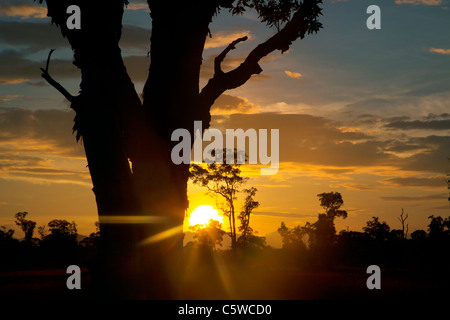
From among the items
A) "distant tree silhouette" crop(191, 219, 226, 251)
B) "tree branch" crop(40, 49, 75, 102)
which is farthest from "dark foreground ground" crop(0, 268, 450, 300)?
"distant tree silhouette" crop(191, 219, 226, 251)

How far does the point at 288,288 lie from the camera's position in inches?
1083

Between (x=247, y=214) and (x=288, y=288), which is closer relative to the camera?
(x=288, y=288)

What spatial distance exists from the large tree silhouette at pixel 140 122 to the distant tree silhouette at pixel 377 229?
7895cm

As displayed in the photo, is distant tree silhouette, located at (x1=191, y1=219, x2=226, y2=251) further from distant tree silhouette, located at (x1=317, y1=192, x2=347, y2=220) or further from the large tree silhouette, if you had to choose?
the large tree silhouette

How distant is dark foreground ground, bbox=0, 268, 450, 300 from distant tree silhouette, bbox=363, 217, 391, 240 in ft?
181

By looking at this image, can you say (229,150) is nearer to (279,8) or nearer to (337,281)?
(337,281)

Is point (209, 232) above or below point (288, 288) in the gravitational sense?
above

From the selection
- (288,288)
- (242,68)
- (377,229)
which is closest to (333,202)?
(377,229)

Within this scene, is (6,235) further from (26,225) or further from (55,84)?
(55,84)

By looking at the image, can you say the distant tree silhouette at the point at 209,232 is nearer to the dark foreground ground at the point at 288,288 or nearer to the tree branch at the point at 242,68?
the dark foreground ground at the point at 288,288

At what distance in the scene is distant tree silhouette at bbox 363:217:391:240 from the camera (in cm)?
8044

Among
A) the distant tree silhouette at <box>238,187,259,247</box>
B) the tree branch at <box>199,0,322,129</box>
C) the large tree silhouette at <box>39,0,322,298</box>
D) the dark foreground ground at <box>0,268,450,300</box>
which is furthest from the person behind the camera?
the distant tree silhouette at <box>238,187,259,247</box>

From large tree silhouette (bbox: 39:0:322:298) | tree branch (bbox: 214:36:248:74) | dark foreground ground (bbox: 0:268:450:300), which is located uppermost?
tree branch (bbox: 214:36:248:74)

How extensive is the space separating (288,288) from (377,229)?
5962cm
